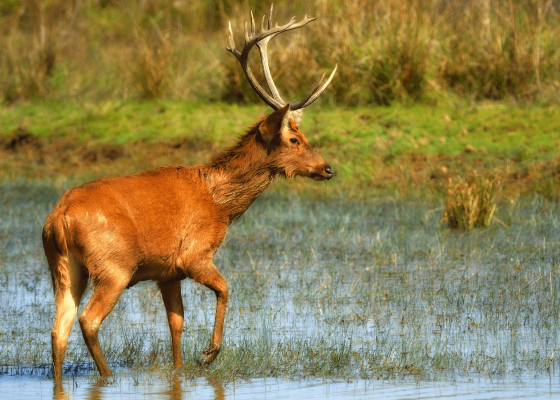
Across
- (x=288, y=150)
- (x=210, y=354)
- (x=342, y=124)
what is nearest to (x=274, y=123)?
(x=288, y=150)

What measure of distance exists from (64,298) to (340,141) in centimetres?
1086

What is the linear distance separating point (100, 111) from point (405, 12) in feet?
22.1

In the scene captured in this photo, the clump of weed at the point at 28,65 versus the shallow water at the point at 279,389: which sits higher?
the clump of weed at the point at 28,65

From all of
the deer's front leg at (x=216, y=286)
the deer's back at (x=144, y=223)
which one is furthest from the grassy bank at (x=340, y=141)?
the deer's front leg at (x=216, y=286)

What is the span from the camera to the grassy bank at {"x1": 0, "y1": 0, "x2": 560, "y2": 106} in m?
17.4

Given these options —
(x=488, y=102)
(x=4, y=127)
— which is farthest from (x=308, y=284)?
(x=4, y=127)

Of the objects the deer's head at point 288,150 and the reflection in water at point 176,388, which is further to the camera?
the deer's head at point 288,150

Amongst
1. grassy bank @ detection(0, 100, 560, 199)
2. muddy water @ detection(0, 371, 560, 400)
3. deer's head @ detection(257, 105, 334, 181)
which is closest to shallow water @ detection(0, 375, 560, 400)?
muddy water @ detection(0, 371, 560, 400)

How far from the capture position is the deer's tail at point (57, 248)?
6262 mm

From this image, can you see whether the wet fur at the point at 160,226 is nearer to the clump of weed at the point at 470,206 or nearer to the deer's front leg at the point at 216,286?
the deer's front leg at the point at 216,286

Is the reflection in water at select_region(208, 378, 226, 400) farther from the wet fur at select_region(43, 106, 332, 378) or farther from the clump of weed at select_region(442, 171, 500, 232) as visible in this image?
the clump of weed at select_region(442, 171, 500, 232)

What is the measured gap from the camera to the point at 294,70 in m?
18.6

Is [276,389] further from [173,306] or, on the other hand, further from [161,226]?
[161,226]

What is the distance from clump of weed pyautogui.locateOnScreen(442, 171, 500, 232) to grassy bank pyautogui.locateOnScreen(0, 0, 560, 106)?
5.98 metres
